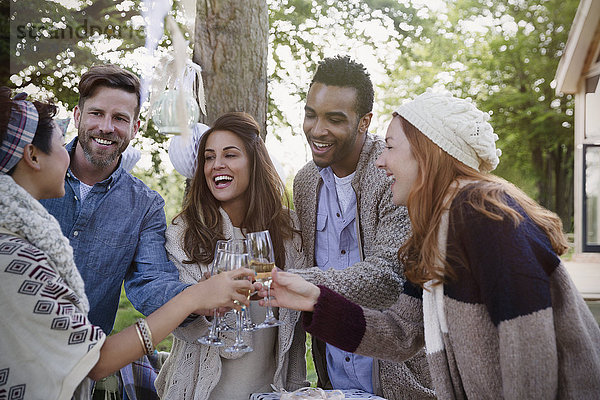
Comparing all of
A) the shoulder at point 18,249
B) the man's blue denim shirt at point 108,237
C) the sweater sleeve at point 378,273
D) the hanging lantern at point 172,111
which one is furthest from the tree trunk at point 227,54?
the shoulder at point 18,249

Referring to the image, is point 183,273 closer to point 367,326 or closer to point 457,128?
point 367,326

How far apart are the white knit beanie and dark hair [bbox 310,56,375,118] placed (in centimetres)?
Result: 101

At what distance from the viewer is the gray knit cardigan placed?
2.39m

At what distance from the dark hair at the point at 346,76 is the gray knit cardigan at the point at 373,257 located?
191mm

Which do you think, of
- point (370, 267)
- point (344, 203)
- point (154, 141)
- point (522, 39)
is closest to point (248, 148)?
point (344, 203)

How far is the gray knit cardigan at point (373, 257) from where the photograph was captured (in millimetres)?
2389

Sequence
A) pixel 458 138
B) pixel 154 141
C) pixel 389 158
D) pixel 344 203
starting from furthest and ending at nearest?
pixel 154 141 < pixel 344 203 < pixel 389 158 < pixel 458 138

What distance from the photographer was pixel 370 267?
2.41m

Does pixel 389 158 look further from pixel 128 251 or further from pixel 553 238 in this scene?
pixel 128 251

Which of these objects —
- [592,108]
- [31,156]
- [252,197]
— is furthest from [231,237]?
[592,108]

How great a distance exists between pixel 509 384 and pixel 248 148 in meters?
1.55

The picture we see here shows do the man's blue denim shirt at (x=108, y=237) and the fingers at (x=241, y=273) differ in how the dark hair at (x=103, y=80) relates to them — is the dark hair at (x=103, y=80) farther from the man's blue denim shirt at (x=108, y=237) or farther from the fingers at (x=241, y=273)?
the fingers at (x=241, y=273)

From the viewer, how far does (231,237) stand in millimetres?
2615

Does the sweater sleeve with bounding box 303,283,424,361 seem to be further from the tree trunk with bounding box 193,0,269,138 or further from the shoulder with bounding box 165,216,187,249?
the tree trunk with bounding box 193,0,269,138
